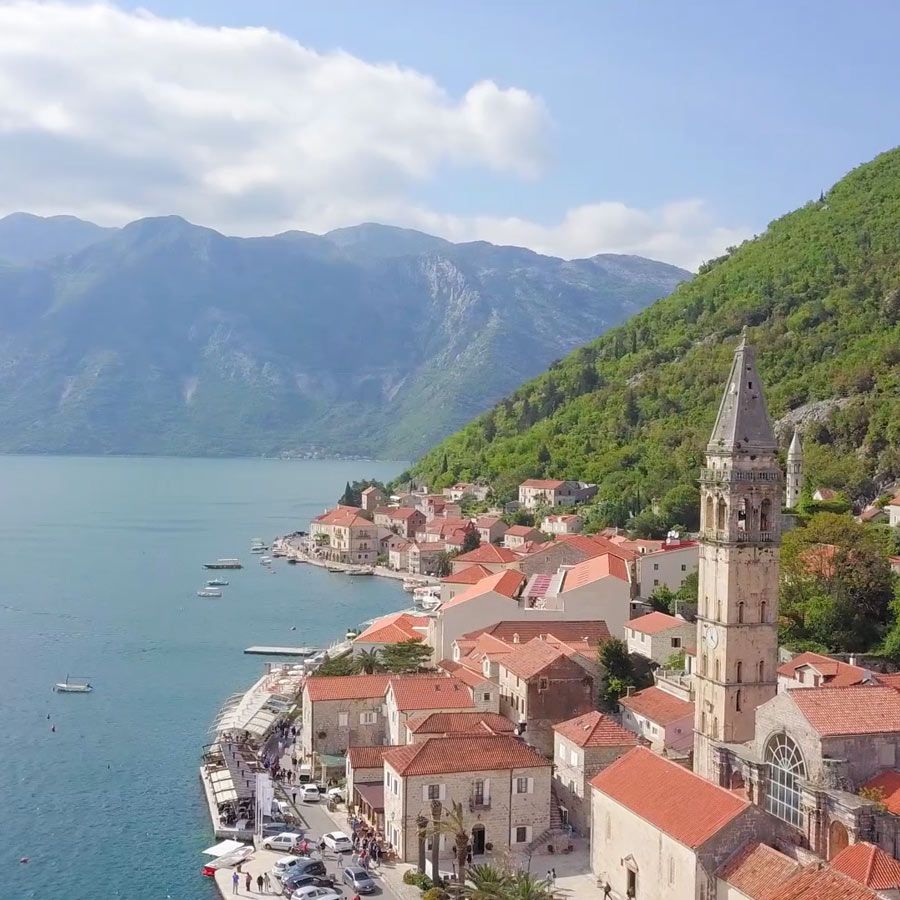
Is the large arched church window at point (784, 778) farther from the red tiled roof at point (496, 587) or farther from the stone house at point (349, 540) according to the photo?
the stone house at point (349, 540)

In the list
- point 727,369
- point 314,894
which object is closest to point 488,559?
point 314,894

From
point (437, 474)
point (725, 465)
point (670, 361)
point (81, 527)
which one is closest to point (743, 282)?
point (670, 361)

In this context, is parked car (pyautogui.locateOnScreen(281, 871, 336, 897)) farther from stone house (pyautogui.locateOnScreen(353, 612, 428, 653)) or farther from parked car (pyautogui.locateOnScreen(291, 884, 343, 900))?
stone house (pyautogui.locateOnScreen(353, 612, 428, 653))

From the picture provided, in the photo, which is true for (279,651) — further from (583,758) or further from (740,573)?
(740,573)

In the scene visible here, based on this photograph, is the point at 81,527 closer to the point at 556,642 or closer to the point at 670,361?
the point at 670,361

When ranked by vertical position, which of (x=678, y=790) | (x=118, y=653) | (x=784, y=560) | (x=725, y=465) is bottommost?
(x=118, y=653)
